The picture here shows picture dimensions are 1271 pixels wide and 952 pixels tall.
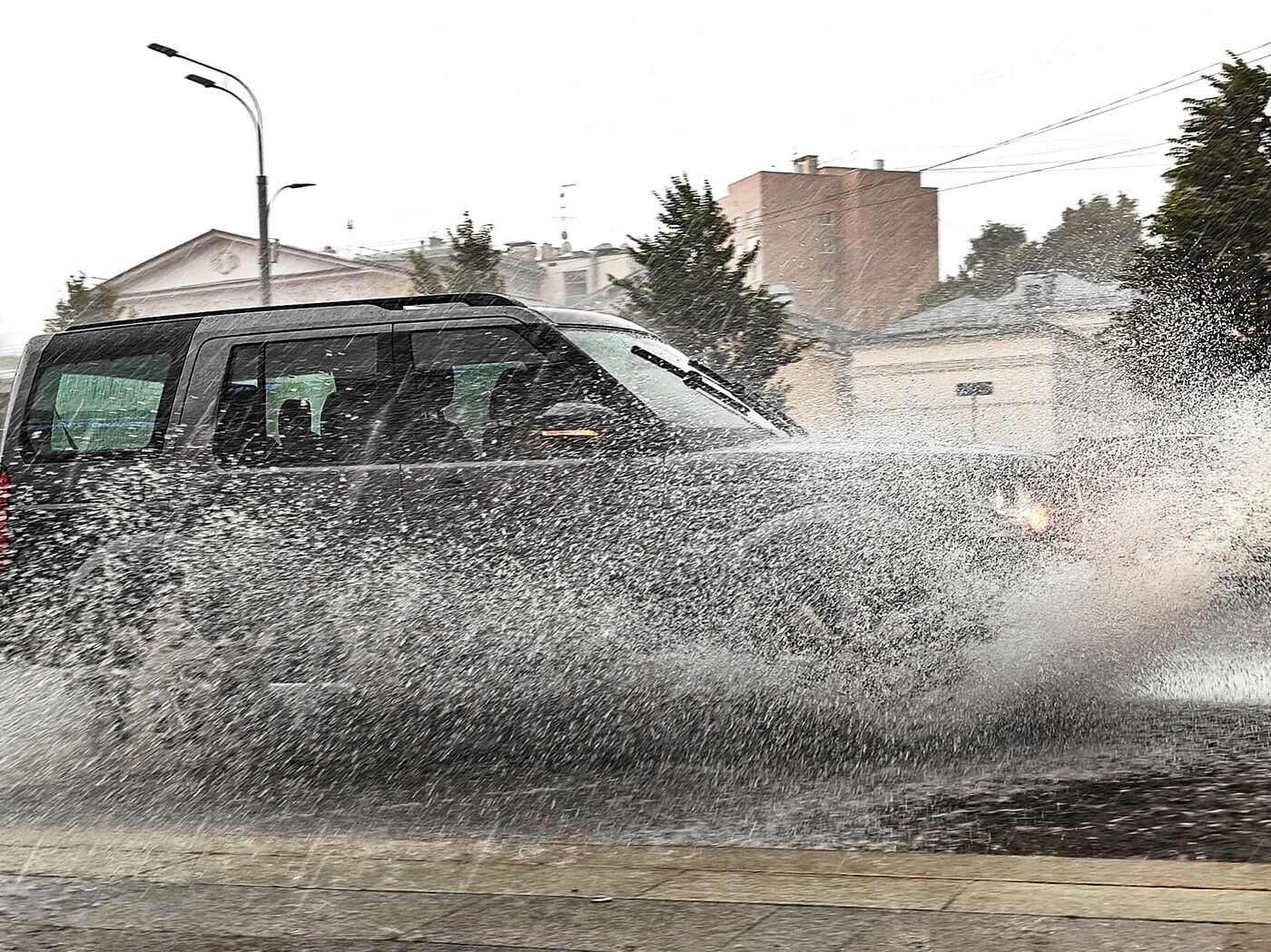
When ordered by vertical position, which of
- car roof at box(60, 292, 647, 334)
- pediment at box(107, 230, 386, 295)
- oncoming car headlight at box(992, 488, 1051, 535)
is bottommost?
oncoming car headlight at box(992, 488, 1051, 535)

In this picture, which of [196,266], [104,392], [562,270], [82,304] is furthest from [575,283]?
[104,392]

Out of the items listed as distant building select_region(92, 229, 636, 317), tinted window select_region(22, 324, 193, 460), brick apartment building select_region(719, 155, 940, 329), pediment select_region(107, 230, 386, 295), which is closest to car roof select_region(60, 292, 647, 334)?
tinted window select_region(22, 324, 193, 460)

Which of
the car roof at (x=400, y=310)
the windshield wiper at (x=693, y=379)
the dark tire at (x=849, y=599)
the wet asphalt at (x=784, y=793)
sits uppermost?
the car roof at (x=400, y=310)

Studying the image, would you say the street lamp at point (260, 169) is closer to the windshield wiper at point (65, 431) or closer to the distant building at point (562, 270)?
the windshield wiper at point (65, 431)

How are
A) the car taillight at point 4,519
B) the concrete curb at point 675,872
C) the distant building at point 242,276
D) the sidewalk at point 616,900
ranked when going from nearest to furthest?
the sidewalk at point 616,900
the concrete curb at point 675,872
the car taillight at point 4,519
the distant building at point 242,276

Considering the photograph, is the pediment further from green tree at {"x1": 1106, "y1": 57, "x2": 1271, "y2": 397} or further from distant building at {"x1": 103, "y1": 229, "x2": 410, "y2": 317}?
green tree at {"x1": 1106, "y1": 57, "x2": 1271, "y2": 397}

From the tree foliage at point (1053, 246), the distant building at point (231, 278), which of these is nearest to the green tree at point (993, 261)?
the tree foliage at point (1053, 246)

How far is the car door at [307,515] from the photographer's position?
6.20 metres

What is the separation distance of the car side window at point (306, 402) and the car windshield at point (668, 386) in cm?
91

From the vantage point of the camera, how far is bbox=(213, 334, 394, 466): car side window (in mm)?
6320

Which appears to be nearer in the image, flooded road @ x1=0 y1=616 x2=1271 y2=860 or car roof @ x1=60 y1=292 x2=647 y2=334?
flooded road @ x1=0 y1=616 x2=1271 y2=860

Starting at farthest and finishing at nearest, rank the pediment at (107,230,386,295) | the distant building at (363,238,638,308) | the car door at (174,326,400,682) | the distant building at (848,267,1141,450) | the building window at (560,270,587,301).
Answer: the building window at (560,270,587,301) → the distant building at (363,238,638,308) → the pediment at (107,230,386,295) → the distant building at (848,267,1141,450) → the car door at (174,326,400,682)

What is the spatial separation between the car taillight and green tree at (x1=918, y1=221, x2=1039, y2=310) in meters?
65.3

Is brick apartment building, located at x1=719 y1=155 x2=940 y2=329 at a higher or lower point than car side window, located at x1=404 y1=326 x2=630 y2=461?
higher
